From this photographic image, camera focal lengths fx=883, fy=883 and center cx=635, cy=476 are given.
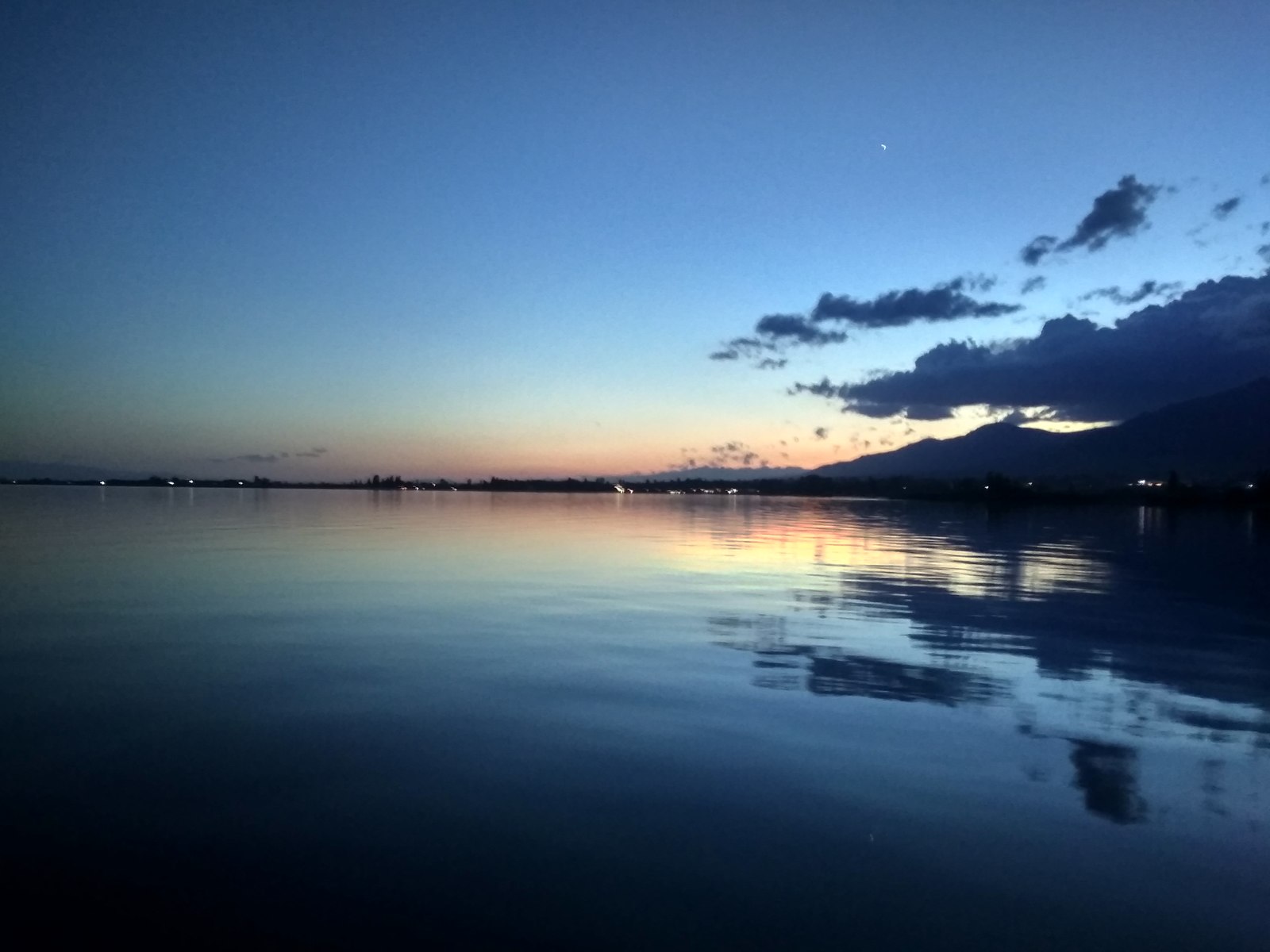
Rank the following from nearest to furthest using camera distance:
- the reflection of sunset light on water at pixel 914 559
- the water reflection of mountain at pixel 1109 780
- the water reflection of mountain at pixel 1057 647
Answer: the water reflection of mountain at pixel 1109 780 < the water reflection of mountain at pixel 1057 647 < the reflection of sunset light on water at pixel 914 559

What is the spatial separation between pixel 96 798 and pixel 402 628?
764 centimetres

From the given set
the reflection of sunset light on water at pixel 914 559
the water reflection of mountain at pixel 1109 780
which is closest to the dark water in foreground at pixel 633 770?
the water reflection of mountain at pixel 1109 780

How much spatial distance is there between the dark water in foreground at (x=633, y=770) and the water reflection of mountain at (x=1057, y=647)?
0.10m

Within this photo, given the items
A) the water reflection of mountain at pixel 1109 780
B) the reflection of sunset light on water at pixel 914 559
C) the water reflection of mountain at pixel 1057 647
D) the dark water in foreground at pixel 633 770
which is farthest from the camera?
the reflection of sunset light on water at pixel 914 559

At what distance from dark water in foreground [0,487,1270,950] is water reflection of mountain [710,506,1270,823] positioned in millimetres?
97

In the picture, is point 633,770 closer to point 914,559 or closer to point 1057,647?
point 1057,647

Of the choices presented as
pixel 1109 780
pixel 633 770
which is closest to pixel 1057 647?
pixel 1109 780

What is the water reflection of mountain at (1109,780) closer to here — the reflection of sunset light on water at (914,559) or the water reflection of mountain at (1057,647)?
the water reflection of mountain at (1057,647)

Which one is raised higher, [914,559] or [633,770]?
[914,559]

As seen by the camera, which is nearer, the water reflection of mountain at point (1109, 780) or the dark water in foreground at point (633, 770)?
the dark water in foreground at point (633, 770)

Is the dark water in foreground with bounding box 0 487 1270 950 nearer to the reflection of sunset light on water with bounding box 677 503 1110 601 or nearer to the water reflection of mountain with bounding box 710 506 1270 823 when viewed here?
the water reflection of mountain with bounding box 710 506 1270 823

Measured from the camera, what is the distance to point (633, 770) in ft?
25.9

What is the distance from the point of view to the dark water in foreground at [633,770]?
545 cm

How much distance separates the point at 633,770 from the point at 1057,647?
29.8 ft
